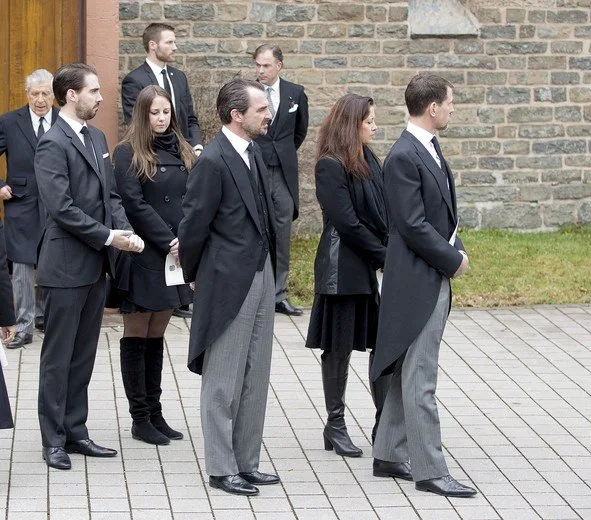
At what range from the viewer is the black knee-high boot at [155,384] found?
24.1 feet

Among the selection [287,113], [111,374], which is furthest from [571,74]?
[111,374]

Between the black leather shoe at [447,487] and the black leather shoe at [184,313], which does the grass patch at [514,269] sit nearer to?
the black leather shoe at [184,313]

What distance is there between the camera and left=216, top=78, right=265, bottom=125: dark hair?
6.40 meters

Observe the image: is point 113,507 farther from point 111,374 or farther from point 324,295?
point 111,374

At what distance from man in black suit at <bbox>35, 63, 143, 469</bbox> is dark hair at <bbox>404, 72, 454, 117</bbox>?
1.57 metres

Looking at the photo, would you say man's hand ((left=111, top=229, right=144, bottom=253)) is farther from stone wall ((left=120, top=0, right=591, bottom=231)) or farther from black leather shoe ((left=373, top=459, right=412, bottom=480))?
stone wall ((left=120, top=0, right=591, bottom=231))

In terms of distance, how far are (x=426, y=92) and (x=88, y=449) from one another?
254 centimetres

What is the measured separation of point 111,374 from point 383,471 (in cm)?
260

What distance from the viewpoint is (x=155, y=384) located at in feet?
24.2

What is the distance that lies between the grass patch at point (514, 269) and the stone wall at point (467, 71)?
1.66 feet

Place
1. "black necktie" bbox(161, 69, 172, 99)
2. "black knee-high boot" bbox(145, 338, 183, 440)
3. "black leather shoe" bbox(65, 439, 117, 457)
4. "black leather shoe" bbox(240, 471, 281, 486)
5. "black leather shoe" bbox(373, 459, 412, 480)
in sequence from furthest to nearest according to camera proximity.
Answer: "black necktie" bbox(161, 69, 172, 99)
"black knee-high boot" bbox(145, 338, 183, 440)
"black leather shoe" bbox(65, 439, 117, 457)
"black leather shoe" bbox(373, 459, 412, 480)
"black leather shoe" bbox(240, 471, 281, 486)

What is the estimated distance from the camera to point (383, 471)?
22.1 ft

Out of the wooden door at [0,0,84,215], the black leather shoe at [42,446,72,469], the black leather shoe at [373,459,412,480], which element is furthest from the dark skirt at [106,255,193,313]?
the wooden door at [0,0,84,215]

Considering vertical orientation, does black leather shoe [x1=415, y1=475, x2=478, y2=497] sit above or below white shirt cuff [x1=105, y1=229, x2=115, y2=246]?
below
